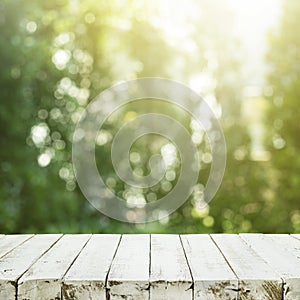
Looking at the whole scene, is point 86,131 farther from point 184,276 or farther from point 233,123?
point 184,276

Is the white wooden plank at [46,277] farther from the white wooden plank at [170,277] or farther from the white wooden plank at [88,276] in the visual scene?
the white wooden plank at [170,277]

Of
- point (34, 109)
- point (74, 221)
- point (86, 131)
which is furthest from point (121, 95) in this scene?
point (74, 221)

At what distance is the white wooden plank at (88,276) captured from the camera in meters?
1.42

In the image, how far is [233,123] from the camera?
16.6ft

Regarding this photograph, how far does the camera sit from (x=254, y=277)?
1453 millimetres

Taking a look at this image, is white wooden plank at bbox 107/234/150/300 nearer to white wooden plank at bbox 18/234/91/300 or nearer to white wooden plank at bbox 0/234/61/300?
white wooden plank at bbox 18/234/91/300

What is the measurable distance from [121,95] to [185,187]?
0.97 metres

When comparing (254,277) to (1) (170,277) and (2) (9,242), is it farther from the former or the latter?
(2) (9,242)

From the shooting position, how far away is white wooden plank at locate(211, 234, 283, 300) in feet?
4.69

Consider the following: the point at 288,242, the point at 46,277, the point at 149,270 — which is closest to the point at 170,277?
the point at 149,270

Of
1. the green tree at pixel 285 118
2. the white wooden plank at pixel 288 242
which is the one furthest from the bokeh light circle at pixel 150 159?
the white wooden plank at pixel 288 242

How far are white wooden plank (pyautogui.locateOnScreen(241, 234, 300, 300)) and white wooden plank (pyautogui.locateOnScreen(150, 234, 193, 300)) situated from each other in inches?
9.5

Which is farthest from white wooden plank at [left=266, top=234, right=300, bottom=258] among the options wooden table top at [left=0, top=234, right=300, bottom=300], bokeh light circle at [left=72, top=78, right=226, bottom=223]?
bokeh light circle at [left=72, top=78, right=226, bottom=223]

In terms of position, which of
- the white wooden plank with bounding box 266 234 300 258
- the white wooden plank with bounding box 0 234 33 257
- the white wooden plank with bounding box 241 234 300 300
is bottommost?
the white wooden plank with bounding box 266 234 300 258
